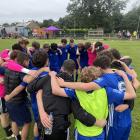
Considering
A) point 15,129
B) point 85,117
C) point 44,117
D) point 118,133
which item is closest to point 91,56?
point 15,129

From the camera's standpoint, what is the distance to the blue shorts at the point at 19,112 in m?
5.51

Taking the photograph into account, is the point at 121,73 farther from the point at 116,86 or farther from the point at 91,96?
the point at 91,96

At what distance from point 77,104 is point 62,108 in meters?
0.25

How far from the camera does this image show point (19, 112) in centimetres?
555

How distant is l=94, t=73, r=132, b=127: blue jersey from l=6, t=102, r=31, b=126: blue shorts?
5.49 ft

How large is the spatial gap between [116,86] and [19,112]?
194 cm

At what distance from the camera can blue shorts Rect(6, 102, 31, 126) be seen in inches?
217

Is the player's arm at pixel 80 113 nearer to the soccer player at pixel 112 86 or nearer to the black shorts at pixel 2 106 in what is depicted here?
the soccer player at pixel 112 86

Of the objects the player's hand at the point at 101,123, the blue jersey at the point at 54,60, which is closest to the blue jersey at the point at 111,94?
the player's hand at the point at 101,123

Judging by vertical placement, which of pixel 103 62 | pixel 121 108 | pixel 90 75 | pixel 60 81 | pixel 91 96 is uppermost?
pixel 103 62

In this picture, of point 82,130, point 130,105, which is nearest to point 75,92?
point 82,130

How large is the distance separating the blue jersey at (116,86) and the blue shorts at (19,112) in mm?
1673

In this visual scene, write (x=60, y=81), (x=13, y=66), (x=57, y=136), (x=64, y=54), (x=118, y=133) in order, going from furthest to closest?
(x=64, y=54) < (x=13, y=66) < (x=118, y=133) < (x=57, y=136) < (x=60, y=81)

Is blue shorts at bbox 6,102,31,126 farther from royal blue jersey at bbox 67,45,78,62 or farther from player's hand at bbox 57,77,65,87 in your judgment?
royal blue jersey at bbox 67,45,78,62
